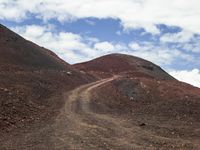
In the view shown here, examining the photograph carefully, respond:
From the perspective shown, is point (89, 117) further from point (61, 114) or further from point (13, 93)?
point (13, 93)

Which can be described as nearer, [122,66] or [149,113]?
[149,113]

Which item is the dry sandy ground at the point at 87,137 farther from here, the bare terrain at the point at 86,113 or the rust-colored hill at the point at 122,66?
the rust-colored hill at the point at 122,66

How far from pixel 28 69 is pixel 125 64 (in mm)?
51125

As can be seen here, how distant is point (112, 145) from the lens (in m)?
20.4

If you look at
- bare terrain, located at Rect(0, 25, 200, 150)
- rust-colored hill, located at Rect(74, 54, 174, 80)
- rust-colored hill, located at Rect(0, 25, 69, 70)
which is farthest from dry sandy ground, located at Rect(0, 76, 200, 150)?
rust-colored hill, located at Rect(74, 54, 174, 80)

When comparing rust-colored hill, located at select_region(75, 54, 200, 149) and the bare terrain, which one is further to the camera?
rust-colored hill, located at select_region(75, 54, 200, 149)

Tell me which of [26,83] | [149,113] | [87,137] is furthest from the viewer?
[26,83]

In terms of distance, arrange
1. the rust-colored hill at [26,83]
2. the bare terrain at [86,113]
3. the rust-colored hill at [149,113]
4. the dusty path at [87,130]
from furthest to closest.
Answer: the rust-colored hill at [26,83]
the rust-colored hill at [149,113]
the bare terrain at [86,113]
the dusty path at [87,130]

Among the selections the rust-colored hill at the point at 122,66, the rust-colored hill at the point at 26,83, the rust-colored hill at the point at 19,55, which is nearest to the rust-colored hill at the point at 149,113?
the rust-colored hill at the point at 26,83

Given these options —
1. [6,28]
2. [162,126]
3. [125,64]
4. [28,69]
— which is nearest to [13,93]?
[162,126]

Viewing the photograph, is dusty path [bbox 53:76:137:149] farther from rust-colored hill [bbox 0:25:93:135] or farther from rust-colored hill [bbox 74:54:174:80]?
rust-colored hill [bbox 74:54:174:80]

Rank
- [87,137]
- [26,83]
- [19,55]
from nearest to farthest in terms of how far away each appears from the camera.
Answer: [87,137] → [26,83] → [19,55]

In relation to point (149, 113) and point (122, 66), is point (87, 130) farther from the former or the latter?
point (122, 66)

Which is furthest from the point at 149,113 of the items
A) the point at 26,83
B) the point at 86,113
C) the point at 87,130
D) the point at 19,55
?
the point at 19,55
